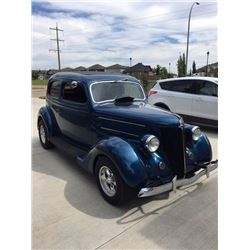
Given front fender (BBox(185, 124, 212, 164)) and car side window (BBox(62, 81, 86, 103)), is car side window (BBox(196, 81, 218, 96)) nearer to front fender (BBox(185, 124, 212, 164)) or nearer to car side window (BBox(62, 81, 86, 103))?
front fender (BBox(185, 124, 212, 164))

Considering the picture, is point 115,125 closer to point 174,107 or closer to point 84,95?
point 84,95

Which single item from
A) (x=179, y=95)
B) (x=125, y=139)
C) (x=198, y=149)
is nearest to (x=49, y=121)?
(x=125, y=139)

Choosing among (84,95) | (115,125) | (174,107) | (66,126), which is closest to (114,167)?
(115,125)

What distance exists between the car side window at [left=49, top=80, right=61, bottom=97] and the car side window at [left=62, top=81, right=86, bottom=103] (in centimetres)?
28

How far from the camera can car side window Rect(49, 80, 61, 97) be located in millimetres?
5082

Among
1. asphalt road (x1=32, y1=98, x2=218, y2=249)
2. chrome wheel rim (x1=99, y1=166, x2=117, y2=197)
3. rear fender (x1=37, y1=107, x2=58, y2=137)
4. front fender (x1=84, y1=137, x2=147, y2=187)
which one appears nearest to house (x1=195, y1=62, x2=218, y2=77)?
front fender (x1=84, y1=137, x2=147, y2=187)

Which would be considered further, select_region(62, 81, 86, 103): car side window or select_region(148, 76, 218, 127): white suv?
select_region(148, 76, 218, 127): white suv

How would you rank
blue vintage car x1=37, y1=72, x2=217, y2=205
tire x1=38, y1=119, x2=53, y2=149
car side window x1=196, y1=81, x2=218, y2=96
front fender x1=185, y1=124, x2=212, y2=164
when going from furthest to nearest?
car side window x1=196, y1=81, x2=218, y2=96
tire x1=38, y1=119, x2=53, y2=149
front fender x1=185, y1=124, x2=212, y2=164
blue vintage car x1=37, y1=72, x2=217, y2=205

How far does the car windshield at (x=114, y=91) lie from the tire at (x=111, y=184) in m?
1.17

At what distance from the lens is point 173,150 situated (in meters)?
3.30

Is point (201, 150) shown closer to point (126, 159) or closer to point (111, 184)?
point (126, 159)

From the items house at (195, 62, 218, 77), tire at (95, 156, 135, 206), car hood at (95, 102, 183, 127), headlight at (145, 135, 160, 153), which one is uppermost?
house at (195, 62, 218, 77)

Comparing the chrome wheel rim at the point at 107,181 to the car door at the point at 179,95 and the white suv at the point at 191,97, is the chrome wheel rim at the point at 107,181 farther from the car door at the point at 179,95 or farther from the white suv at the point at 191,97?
the car door at the point at 179,95
